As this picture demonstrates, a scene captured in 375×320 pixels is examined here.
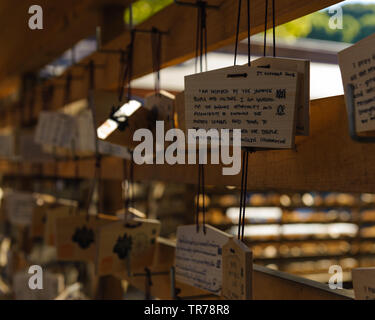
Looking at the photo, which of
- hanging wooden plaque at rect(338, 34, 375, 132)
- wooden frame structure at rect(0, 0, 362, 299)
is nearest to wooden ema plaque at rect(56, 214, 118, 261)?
wooden frame structure at rect(0, 0, 362, 299)

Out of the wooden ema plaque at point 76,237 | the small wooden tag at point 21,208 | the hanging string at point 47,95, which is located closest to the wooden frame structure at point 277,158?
the wooden ema plaque at point 76,237

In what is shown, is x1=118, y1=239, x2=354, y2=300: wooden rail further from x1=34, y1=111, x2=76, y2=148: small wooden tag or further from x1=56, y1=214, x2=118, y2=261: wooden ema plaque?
x1=34, y1=111, x2=76, y2=148: small wooden tag

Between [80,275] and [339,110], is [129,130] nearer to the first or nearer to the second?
[339,110]

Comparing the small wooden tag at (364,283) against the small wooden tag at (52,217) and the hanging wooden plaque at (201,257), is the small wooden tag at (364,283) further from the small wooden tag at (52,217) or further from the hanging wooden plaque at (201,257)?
the small wooden tag at (52,217)

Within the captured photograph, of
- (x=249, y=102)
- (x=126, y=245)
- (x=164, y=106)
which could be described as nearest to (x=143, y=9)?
(x=164, y=106)

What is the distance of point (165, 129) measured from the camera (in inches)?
57.3

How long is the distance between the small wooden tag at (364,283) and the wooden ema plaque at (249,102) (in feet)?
0.77

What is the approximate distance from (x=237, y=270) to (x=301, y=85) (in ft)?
1.17

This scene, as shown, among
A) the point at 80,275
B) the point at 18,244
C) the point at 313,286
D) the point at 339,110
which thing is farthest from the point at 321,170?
the point at 18,244

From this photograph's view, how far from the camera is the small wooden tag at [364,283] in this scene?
78cm
